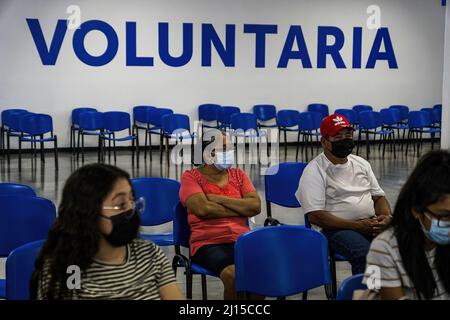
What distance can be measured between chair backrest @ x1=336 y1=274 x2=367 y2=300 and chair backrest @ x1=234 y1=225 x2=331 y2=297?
69 centimetres

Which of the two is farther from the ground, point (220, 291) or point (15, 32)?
point (15, 32)

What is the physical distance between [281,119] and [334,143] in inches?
361

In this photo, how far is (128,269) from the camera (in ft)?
8.66

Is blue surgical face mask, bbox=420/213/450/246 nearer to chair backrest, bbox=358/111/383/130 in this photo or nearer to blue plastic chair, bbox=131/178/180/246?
blue plastic chair, bbox=131/178/180/246

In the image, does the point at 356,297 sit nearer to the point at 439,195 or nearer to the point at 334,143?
the point at 439,195

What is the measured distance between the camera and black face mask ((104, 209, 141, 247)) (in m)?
2.55

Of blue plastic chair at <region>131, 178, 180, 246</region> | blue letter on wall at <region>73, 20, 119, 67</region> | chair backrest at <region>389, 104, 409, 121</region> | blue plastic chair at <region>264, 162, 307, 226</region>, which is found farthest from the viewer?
chair backrest at <region>389, 104, 409, 121</region>

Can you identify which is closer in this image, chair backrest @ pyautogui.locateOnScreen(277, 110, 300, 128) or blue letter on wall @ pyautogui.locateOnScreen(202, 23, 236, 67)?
chair backrest @ pyautogui.locateOnScreen(277, 110, 300, 128)

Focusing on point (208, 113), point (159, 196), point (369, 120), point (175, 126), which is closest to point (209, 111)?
point (208, 113)

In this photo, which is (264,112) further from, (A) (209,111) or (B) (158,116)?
(B) (158,116)

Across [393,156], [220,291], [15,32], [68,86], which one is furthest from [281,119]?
[220,291]

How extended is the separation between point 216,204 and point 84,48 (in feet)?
31.9

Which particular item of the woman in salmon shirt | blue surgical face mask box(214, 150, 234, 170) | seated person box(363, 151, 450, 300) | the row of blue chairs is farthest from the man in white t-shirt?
the row of blue chairs

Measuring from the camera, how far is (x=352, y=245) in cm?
444
